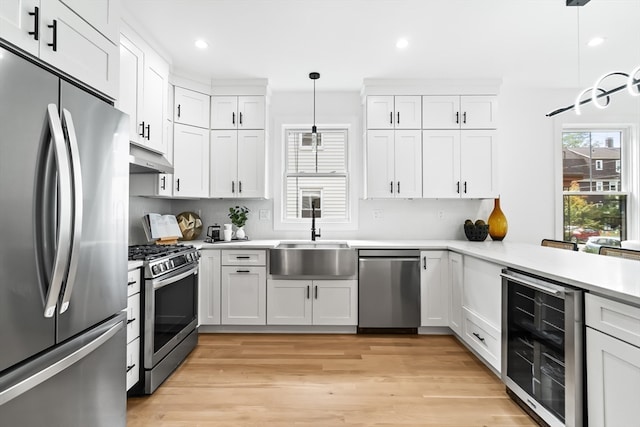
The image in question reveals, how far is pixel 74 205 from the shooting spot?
3.75ft

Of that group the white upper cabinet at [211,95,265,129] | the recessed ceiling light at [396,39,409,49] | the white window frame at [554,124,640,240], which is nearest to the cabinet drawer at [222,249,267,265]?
the white upper cabinet at [211,95,265,129]

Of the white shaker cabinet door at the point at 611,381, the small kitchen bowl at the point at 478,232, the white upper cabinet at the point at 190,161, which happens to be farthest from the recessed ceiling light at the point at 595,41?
the white upper cabinet at the point at 190,161

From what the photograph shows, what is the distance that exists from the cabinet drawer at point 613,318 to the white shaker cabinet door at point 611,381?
0.10 ft

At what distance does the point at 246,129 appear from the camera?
3613mm

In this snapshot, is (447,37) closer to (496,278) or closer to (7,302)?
(496,278)

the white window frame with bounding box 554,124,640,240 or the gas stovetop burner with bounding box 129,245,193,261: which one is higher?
the white window frame with bounding box 554,124,640,240

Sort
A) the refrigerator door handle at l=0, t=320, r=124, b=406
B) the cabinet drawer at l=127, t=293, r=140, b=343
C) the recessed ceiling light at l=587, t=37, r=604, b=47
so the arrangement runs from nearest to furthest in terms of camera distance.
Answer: the refrigerator door handle at l=0, t=320, r=124, b=406
the cabinet drawer at l=127, t=293, r=140, b=343
the recessed ceiling light at l=587, t=37, r=604, b=47

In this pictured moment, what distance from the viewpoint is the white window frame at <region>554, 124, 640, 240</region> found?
383 centimetres

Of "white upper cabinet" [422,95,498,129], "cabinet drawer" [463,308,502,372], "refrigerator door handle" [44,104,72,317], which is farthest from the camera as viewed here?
"white upper cabinet" [422,95,498,129]

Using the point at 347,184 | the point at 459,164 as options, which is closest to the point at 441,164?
the point at 459,164

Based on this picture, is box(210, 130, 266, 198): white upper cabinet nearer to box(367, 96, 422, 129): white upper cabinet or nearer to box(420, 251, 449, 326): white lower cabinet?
box(367, 96, 422, 129): white upper cabinet

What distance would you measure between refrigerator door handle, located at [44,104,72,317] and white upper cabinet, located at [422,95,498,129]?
3286 millimetres

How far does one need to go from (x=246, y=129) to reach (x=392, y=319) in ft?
8.27

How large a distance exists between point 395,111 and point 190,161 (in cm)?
226
